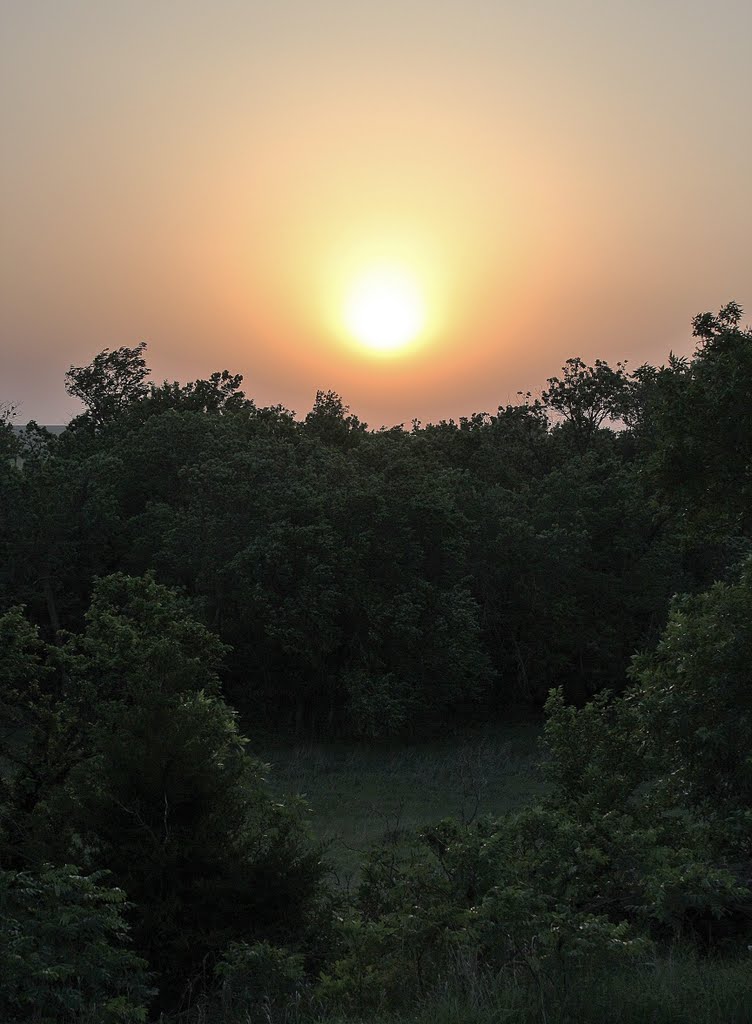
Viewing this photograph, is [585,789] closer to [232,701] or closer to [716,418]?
[716,418]

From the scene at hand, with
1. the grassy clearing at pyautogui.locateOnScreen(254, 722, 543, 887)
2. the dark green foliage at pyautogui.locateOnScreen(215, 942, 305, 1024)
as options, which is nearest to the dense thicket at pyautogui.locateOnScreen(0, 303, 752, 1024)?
the dark green foliage at pyautogui.locateOnScreen(215, 942, 305, 1024)

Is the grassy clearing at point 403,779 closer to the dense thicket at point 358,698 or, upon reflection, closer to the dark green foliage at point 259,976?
the dense thicket at point 358,698

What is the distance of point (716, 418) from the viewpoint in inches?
744

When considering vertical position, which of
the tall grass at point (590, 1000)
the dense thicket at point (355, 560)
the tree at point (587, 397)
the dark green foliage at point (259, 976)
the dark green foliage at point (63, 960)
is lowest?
the dark green foliage at point (259, 976)

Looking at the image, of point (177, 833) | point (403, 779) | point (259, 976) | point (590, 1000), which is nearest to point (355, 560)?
point (403, 779)

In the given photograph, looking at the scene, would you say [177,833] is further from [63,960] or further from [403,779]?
[403,779]

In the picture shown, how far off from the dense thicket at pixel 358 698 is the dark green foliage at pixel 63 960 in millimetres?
43

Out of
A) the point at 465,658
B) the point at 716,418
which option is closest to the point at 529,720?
the point at 465,658

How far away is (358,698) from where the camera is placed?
40.8m

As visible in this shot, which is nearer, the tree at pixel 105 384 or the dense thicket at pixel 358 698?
the dense thicket at pixel 358 698

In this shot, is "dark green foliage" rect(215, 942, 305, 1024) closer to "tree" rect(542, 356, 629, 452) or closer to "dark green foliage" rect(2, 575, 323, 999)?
"dark green foliage" rect(2, 575, 323, 999)

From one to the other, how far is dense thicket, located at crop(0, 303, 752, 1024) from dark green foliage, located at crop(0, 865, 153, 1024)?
0.14ft

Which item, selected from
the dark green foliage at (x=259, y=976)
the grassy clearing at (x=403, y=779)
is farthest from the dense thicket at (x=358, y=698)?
the grassy clearing at (x=403, y=779)

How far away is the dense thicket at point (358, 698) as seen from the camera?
9156mm
